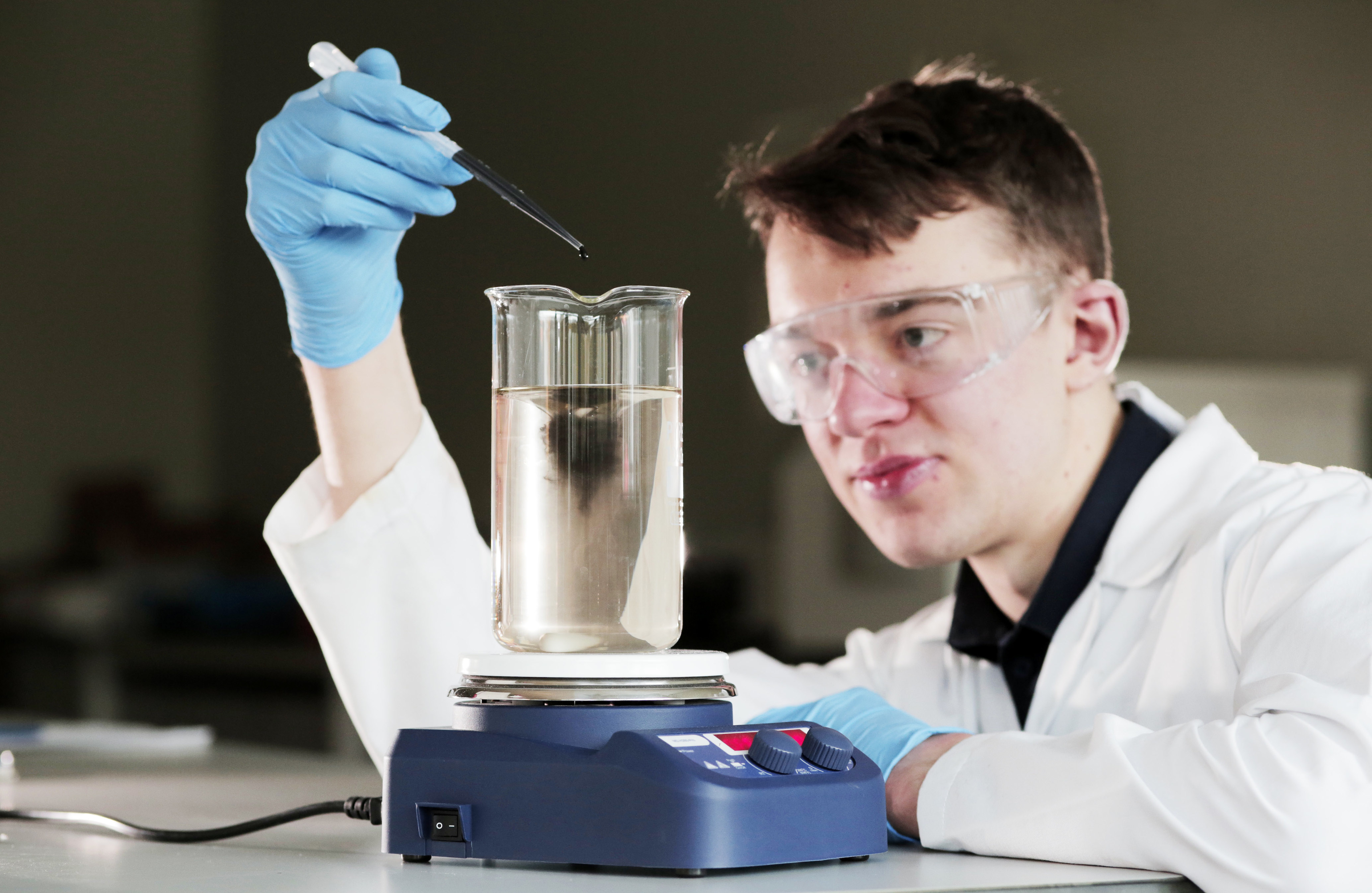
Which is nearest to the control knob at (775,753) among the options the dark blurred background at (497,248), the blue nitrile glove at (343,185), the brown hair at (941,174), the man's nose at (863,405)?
the blue nitrile glove at (343,185)

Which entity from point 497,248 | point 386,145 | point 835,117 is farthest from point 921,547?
point 497,248

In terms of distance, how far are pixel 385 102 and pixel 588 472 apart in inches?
16.5

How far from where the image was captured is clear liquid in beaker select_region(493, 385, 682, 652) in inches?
Result: 38.7

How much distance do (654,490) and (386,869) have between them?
327 mm

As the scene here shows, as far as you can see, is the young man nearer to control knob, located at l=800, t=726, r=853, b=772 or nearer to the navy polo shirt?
the navy polo shirt

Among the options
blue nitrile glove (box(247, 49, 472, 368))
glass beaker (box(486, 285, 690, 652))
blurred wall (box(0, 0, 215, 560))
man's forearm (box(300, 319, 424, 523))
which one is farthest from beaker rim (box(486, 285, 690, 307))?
blurred wall (box(0, 0, 215, 560))

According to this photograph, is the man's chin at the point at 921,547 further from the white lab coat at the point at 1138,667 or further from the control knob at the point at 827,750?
the control knob at the point at 827,750

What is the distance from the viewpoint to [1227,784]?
91 cm

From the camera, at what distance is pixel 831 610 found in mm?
3197

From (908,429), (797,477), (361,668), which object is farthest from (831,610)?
(361,668)

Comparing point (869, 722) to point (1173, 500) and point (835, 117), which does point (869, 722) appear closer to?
point (1173, 500)

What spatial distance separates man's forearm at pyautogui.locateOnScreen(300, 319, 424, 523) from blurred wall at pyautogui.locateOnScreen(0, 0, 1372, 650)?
6.17 feet

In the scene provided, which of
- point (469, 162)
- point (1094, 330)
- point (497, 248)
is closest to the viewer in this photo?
point (469, 162)

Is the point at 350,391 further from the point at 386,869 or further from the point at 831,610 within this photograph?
the point at 831,610
